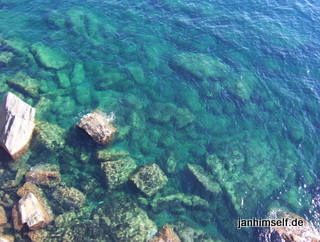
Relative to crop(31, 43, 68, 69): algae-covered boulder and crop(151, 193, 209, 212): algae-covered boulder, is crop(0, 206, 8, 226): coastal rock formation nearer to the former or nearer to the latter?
crop(151, 193, 209, 212): algae-covered boulder

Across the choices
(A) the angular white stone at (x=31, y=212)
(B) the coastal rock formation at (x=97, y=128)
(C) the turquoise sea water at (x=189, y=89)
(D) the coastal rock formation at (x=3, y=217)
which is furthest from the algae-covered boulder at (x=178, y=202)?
(D) the coastal rock formation at (x=3, y=217)

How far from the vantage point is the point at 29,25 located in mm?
41875

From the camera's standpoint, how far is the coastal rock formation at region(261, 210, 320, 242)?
2520 centimetres

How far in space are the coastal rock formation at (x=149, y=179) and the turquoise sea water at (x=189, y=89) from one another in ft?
2.82

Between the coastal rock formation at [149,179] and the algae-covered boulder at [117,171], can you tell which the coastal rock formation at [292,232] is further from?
the algae-covered boulder at [117,171]

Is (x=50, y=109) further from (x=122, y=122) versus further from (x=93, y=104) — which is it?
(x=122, y=122)

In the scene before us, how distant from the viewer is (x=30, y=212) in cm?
2409

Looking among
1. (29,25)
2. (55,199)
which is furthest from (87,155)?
(29,25)

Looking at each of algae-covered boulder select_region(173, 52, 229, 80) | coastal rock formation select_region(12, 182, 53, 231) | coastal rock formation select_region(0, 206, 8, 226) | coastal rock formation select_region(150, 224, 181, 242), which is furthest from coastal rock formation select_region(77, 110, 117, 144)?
algae-covered boulder select_region(173, 52, 229, 80)

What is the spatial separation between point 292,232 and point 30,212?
21.9 metres

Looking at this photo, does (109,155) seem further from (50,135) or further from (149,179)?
(50,135)

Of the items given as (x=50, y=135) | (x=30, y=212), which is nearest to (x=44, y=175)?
(x=30, y=212)

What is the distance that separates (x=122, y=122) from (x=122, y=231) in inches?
469

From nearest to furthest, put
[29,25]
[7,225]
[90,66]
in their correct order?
[7,225] → [90,66] → [29,25]
